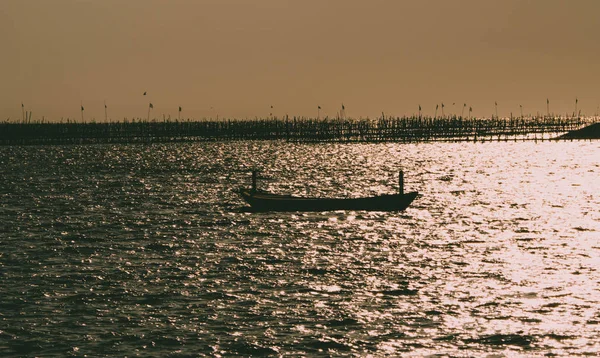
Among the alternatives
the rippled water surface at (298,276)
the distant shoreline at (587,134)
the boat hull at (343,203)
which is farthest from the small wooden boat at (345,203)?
the distant shoreline at (587,134)

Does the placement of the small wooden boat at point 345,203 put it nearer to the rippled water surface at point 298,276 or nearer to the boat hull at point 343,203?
the boat hull at point 343,203

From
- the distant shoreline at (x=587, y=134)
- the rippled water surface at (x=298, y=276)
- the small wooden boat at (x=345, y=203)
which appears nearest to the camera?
the rippled water surface at (x=298, y=276)

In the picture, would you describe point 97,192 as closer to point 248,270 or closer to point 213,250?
point 213,250

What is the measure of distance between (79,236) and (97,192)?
28.6m

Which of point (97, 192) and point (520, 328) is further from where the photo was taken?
point (97, 192)

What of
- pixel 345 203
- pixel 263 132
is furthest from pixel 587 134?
pixel 345 203

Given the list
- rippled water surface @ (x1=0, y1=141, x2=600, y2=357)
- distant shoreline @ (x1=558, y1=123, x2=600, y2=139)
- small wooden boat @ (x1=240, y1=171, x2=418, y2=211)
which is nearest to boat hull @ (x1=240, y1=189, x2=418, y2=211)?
small wooden boat @ (x1=240, y1=171, x2=418, y2=211)

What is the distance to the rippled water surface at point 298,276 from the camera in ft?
69.9

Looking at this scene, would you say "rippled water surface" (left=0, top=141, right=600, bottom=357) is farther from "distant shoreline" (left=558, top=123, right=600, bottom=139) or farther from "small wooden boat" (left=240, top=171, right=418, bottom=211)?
"distant shoreline" (left=558, top=123, right=600, bottom=139)

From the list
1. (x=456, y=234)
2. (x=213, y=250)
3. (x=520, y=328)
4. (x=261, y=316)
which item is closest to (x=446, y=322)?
(x=520, y=328)

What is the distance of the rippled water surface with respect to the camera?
2130 cm

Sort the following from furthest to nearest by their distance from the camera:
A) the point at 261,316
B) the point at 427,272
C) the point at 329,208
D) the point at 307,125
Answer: the point at 307,125 < the point at 329,208 < the point at 427,272 < the point at 261,316

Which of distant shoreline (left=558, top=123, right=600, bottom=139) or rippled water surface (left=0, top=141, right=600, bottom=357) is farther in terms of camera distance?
distant shoreline (left=558, top=123, right=600, bottom=139)

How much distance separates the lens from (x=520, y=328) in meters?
22.1
